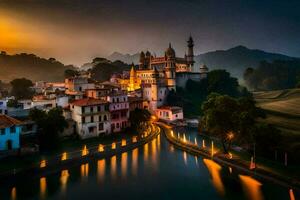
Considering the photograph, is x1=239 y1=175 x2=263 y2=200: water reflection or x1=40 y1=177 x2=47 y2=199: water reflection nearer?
x1=239 y1=175 x2=263 y2=200: water reflection

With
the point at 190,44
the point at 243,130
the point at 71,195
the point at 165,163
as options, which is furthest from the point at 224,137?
the point at 190,44

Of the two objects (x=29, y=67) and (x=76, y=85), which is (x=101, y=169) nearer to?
(x=76, y=85)

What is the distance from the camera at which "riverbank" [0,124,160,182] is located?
28328 mm

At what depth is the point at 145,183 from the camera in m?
29.5

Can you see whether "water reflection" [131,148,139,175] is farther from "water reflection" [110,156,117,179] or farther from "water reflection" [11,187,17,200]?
"water reflection" [11,187,17,200]

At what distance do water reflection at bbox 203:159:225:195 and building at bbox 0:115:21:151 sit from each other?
73.2 feet

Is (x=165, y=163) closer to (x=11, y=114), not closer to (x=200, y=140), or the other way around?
(x=200, y=140)

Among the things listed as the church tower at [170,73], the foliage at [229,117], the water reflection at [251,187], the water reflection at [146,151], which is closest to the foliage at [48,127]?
the water reflection at [146,151]

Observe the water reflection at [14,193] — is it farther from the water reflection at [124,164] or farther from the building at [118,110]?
the building at [118,110]

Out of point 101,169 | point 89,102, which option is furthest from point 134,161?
point 89,102

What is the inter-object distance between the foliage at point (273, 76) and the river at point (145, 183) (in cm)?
9369

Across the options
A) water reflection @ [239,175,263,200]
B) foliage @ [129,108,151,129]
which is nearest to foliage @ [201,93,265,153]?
A: water reflection @ [239,175,263,200]

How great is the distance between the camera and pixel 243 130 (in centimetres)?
3338

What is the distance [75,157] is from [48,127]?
20.4ft
